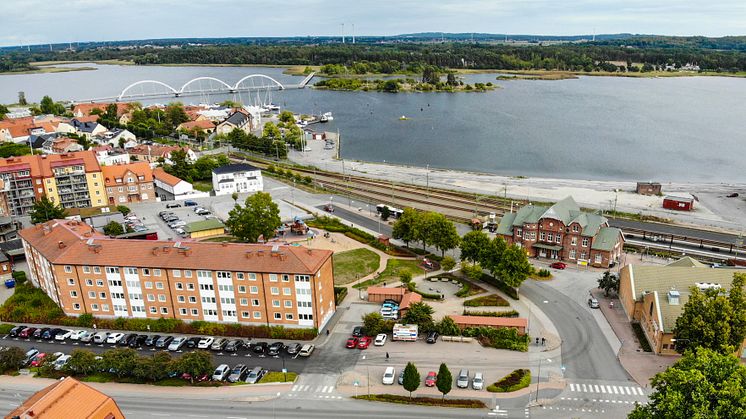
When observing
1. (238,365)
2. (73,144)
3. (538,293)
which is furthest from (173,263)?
(73,144)

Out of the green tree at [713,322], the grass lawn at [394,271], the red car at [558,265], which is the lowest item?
the red car at [558,265]

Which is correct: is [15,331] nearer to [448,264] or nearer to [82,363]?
[82,363]

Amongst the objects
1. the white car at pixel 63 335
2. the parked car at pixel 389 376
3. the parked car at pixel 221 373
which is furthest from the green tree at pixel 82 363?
the parked car at pixel 389 376

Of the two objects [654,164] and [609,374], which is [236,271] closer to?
[609,374]

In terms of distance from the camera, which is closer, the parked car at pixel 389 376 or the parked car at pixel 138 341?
the parked car at pixel 389 376

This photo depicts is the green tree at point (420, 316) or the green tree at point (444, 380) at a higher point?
the green tree at point (444, 380)

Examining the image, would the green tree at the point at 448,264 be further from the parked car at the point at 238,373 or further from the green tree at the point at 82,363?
the green tree at the point at 82,363

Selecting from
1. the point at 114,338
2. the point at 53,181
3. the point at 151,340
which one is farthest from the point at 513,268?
the point at 53,181

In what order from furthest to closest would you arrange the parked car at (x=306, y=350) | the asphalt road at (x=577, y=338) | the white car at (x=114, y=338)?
the white car at (x=114, y=338), the parked car at (x=306, y=350), the asphalt road at (x=577, y=338)
